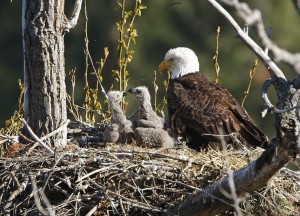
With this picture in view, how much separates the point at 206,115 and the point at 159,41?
1415 cm

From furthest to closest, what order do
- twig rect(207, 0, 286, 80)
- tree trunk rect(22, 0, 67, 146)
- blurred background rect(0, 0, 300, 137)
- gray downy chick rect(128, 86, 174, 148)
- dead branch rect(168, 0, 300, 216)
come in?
blurred background rect(0, 0, 300, 137)
gray downy chick rect(128, 86, 174, 148)
tree trunk rect(22, 0, 67, 146)
dead branch rect(168, 0, 300, 216)
twig rect(207, 0, 286, 80)

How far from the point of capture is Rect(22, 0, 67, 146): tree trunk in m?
6.79

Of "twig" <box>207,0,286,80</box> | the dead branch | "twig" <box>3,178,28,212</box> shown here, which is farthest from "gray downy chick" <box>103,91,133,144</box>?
"twig" <box>207,0,286,80</box>

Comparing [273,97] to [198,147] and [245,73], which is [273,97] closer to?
[245,73]

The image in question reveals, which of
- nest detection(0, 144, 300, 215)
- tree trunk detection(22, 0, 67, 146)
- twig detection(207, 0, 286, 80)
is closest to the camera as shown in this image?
twig detection(207, 0, 286, 80)

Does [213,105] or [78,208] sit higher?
[213,105]

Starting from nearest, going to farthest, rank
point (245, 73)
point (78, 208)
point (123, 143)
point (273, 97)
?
point (78, 208) < point (123, 143) < point (273, 97) < point (245, 73)

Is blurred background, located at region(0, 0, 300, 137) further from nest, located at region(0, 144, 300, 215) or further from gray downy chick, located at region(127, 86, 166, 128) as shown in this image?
nest, located at region(0, 144, 300, 215)

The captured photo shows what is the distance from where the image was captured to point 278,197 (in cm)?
627

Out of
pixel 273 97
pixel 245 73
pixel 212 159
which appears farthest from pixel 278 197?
pixel 245 73

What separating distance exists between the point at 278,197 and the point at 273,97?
12900mm

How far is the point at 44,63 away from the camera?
22.4 ft

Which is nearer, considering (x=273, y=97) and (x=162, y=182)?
(x=162, y=182)

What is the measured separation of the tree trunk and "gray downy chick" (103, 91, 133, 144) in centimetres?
43
